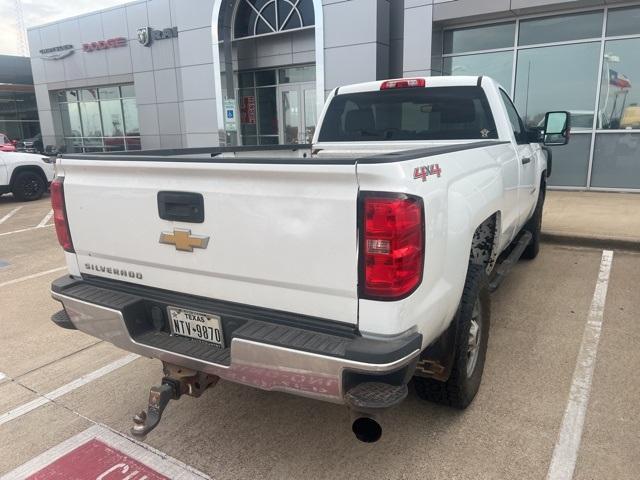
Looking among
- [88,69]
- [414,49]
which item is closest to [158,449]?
[414,49]

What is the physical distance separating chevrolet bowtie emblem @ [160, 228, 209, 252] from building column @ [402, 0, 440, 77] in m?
9.63

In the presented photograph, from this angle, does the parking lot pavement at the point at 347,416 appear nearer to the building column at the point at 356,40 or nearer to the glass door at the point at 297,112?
the building column at the point at 356,40

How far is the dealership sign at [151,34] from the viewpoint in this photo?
1714 cm

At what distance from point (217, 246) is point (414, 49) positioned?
9822 millimetres

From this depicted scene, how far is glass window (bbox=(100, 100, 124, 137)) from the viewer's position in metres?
20.7

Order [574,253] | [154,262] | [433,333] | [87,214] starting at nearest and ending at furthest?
1. [433,333]
2. [154,262]
3. [87,214]
4. [574,253]

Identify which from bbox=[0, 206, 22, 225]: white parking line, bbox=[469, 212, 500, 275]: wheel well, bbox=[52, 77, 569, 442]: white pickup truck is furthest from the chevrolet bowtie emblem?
bbox=[0, 206, 22, 225]: white parking line

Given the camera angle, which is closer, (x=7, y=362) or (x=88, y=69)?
(x=7, y=362)

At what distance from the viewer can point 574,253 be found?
21.1ft

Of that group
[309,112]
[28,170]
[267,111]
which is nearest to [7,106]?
[28,170]

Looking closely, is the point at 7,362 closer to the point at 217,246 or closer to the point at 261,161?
the point at 217,246

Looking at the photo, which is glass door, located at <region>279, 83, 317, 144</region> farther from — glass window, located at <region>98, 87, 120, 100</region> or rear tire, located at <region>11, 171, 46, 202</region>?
glass window, located at <region>98, 87, 120, 100</region>

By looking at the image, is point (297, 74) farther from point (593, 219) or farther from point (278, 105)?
point (593, 219)

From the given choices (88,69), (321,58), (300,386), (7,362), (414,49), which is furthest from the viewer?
(88,69)
